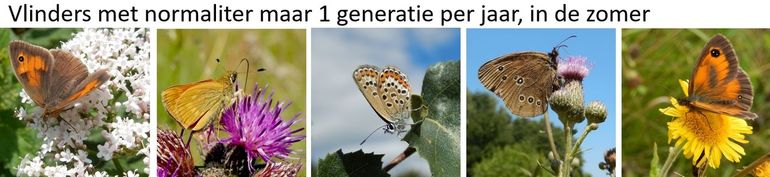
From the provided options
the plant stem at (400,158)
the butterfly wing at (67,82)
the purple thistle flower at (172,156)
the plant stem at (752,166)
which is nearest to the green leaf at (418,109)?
the plant stem at (400,158)

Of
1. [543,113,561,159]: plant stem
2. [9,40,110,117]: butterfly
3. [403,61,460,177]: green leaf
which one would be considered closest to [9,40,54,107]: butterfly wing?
[9,40,110,117]: butterfly

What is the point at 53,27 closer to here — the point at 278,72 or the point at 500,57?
the point at 278,72

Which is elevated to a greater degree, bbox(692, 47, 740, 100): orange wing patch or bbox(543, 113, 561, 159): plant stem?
bbox(692, 47, 740, 100): orange wing patch

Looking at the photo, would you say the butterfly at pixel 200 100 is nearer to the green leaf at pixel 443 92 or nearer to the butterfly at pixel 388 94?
the butterfly at pixel 388 94

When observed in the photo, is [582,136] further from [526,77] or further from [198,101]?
[198,101]

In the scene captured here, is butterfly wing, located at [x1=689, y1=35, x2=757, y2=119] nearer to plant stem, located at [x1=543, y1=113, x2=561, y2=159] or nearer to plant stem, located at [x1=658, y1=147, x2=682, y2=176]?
plant stem, located at [x1=658, y1=147, x2=682, y2=176]

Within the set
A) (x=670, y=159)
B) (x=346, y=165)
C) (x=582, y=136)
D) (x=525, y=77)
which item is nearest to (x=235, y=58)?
(x=346, y=165)
